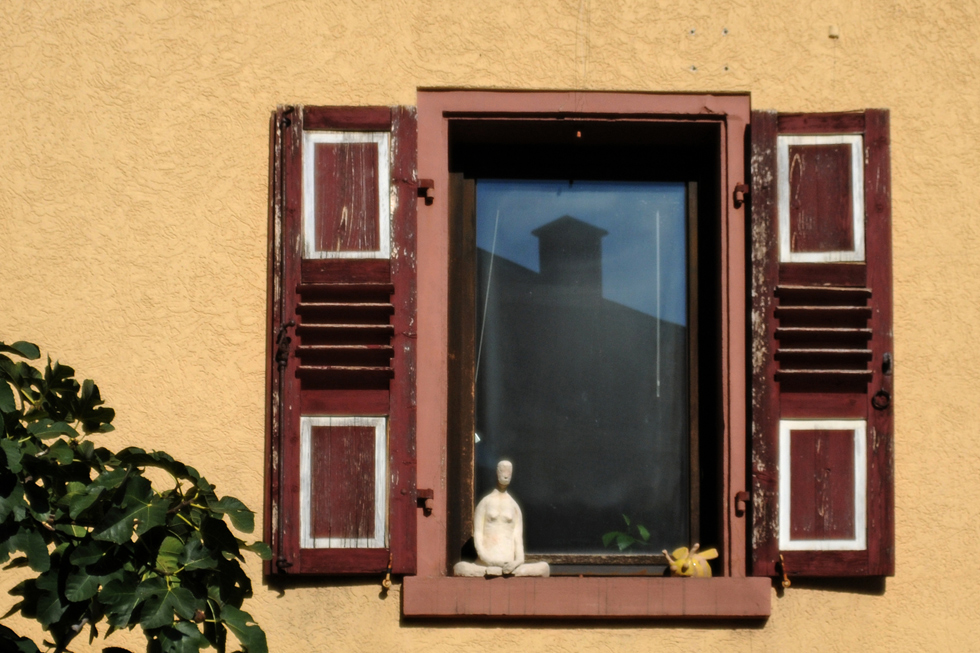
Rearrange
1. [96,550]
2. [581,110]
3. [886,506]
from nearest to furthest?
[96,550]
[886,506]
[581,110]

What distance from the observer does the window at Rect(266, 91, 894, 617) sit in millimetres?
4391

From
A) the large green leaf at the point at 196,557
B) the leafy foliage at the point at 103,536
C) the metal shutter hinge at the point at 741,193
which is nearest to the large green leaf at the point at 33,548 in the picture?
the leafy foliage at the point at 103,536

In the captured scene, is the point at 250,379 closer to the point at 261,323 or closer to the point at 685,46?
the point at 261,323

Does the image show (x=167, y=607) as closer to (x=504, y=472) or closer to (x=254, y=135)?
(x=504, y=472)

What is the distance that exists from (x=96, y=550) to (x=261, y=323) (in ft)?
4.64

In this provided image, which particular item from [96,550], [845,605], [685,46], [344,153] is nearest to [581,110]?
[685,46]

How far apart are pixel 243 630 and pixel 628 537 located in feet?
5.85

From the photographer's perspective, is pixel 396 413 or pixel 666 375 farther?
pixel 666 375

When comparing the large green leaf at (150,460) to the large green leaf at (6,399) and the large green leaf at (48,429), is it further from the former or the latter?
the large green leaf at (6,399)

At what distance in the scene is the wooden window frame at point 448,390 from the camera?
437cm

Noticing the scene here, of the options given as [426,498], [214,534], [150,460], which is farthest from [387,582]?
[150,460]

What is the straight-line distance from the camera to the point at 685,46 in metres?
4.68

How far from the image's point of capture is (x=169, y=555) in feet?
11.0

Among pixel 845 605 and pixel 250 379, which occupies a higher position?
pixel 250 379
